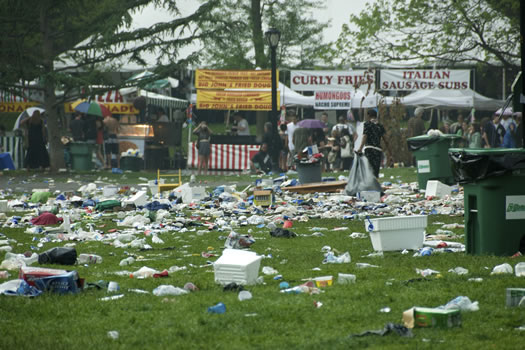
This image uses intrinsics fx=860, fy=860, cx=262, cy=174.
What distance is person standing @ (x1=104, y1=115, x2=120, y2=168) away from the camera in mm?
31266

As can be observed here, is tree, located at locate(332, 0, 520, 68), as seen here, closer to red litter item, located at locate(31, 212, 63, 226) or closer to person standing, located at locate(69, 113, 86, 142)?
person standing, located at locate(69, 113, 86, 142)

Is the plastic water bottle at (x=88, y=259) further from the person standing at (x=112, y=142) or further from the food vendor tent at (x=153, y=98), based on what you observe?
the food vendor tent at (x=153, y=98)

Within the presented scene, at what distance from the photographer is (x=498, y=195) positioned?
8.03 metres

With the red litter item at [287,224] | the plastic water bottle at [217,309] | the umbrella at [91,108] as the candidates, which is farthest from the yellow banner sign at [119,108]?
the plastic water bottle at [217,309]

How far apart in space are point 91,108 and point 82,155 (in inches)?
86.5

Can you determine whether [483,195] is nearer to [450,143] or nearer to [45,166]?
[450,143]

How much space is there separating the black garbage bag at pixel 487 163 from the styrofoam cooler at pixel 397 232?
0.82 metres

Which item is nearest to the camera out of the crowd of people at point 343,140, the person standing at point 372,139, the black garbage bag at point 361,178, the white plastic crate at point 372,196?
the white plastic crate at point 372,196

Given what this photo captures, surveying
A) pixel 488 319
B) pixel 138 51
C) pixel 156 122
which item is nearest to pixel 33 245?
pixel 488 319

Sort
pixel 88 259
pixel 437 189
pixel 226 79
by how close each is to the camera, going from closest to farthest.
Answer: pixel 88 259 → pixel 437 189 → pixel 226 79

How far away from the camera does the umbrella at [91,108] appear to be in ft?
104

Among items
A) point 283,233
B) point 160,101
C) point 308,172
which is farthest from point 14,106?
point 283,233

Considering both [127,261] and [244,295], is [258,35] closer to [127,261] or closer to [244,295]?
[127,261]

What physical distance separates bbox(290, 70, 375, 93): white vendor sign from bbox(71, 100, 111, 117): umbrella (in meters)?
7.16
